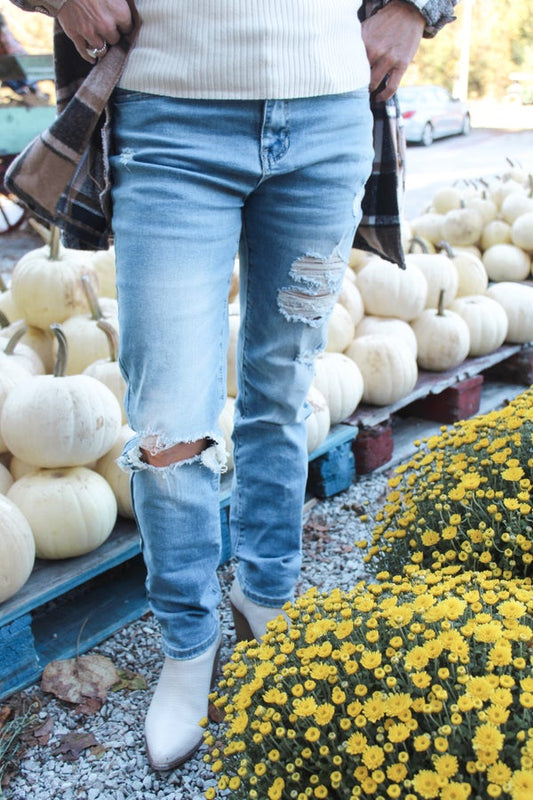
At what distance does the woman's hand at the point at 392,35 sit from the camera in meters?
1.52

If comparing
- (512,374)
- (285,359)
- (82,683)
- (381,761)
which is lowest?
(512,374)

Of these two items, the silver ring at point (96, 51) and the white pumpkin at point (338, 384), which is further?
the white pumpkin at point (338, 384)

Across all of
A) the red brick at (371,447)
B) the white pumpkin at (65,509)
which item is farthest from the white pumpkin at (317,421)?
the white pumpkin at (65,509)

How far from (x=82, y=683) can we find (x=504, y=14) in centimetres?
3104

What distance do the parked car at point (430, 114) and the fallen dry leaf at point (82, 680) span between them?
15.0 metres

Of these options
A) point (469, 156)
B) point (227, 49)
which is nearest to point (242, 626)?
point (227, 49)

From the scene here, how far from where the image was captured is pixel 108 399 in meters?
2.11

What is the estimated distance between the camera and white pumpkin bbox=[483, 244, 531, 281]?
4098 millimetres

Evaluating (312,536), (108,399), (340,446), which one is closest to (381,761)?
(108,399)

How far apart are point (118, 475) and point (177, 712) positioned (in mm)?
770

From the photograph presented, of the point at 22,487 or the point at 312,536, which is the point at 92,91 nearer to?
the point at 22,487

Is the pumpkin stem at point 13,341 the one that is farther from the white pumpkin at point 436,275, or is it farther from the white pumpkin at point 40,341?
the white pumpkin at point 436,275

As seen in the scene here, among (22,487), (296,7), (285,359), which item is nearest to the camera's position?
(296,7)

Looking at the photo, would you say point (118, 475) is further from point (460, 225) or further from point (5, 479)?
point (460, 225)
